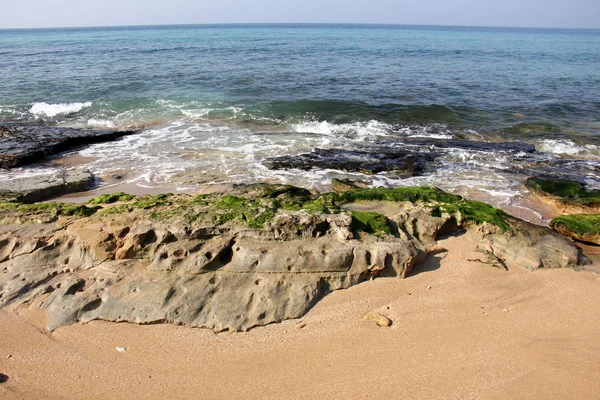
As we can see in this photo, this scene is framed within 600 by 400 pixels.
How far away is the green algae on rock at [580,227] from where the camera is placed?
6379 millimetres

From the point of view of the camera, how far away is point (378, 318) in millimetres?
4543

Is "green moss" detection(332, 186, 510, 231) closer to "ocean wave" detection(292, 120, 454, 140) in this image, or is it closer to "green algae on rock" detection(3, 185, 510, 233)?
"green algae on rock" detection(3, 185, 510, 233)

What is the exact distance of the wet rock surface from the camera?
15.2ft

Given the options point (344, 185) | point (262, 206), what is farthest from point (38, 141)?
point (262, 206)

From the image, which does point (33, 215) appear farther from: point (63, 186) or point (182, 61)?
point (182, 61)

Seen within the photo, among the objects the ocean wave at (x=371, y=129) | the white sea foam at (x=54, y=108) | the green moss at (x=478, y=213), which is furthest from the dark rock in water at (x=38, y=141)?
the green moss at (x=478, y=213)

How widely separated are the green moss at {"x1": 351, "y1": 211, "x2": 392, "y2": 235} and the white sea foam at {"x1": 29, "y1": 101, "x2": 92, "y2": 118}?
1602 cm

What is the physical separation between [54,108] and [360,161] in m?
14.2

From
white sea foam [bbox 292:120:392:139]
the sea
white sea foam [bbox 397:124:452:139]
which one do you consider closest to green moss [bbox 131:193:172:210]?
the sea

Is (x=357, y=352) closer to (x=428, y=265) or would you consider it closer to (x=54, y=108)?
(x=428, y=265)

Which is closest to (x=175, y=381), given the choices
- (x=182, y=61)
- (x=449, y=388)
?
(x=449, y=388)

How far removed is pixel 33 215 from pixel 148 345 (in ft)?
11.1

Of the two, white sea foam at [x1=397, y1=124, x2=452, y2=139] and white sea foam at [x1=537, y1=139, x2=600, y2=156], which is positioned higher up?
white sea foam at [x1=397, y1=124, x2=452, y2=139]

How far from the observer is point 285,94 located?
1980cm
